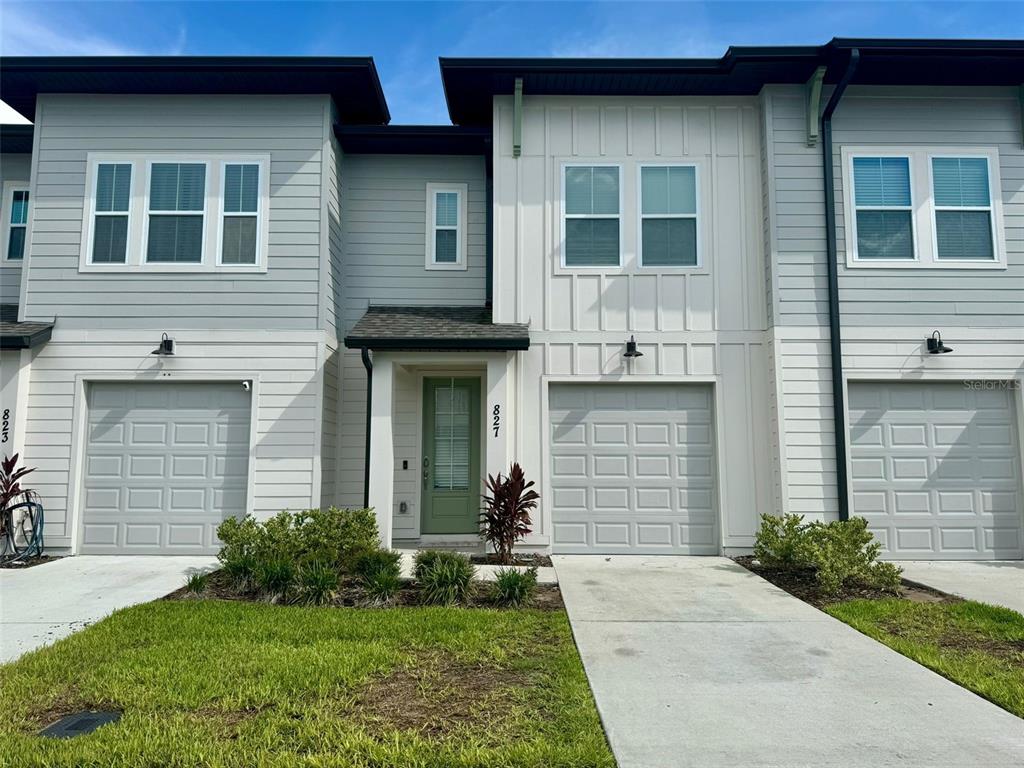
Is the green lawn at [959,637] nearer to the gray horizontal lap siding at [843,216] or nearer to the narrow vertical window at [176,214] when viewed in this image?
the gray horizontal lap siding at [843,216]

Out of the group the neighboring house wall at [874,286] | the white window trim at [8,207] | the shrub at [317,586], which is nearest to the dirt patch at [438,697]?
the shrub at [317,586]

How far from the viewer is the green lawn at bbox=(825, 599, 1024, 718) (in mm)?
3971

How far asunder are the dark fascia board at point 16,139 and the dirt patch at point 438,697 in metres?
9.48

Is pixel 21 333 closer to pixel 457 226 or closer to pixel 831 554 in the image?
pixel 457 226

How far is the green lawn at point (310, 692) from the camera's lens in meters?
3.04

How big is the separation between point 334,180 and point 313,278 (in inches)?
59.2

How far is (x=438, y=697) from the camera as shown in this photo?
12.3 ft

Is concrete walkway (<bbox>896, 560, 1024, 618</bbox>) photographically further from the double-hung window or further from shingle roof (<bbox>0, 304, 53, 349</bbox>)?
shingle roof (<bbox>0, 304, 53, 349</bbox>)

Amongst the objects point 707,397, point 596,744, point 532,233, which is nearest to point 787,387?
point 707,397

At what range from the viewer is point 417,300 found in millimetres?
9430

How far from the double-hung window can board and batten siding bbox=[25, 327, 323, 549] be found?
450 cm

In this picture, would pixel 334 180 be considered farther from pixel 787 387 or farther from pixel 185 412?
pixel 787 387

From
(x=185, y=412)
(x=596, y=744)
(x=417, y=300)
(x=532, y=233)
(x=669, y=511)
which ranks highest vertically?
(x=532, y=233)

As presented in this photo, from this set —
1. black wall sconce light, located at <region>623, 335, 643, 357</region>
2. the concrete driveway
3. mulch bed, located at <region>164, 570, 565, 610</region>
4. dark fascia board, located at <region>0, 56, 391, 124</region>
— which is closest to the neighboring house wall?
black wall sconce light, located at <region>623, 335, 643, 357</region>
